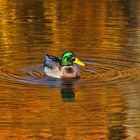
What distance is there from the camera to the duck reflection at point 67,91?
14.8 m

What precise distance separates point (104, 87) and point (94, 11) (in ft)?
45.9

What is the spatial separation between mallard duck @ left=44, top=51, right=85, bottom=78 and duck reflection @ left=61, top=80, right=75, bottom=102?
245 mm

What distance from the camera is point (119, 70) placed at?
1716cm

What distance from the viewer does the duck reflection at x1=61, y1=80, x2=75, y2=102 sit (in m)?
14.8

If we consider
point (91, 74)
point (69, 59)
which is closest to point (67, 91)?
point (91, 74)

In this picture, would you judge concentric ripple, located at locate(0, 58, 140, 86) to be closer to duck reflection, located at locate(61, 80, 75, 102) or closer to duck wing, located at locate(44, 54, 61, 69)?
duck reflection, located at locate(61, 80, 75, 102)

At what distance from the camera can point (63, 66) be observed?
1738 centimetres

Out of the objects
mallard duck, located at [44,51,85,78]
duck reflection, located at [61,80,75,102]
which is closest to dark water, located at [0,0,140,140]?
duck reflection, located at [61,80,75,102]

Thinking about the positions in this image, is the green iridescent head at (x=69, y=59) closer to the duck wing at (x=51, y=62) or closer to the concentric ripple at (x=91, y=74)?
the duck wing at (x=51, y=62)

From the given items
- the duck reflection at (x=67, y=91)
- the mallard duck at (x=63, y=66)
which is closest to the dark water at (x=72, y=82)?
the duck reflection at (x=67, y=91)

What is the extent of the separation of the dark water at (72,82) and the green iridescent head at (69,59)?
32 cm

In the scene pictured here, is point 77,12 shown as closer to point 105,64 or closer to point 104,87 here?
point 105,64

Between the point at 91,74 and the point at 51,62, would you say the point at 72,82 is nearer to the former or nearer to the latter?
the point at 91,74

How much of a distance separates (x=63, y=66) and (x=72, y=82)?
104cm
